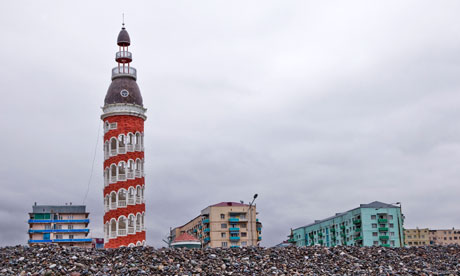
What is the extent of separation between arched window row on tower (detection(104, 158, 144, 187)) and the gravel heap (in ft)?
57.3

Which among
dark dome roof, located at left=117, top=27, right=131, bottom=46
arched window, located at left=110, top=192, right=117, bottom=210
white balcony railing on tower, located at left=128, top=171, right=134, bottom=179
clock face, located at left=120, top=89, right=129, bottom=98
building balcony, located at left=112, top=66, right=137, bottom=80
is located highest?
dark dome roof, located at left=117, top=27, right=131, bottom=46

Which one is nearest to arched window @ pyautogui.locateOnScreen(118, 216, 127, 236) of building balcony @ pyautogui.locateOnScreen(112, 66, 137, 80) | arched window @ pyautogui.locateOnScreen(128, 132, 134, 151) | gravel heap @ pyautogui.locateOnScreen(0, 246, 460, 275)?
arched window @ pyautogui.locateOnScreen(128, 132, 134, 151)

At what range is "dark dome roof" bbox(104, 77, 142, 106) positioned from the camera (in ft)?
182

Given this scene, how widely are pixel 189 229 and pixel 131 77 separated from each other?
8397 centimetres

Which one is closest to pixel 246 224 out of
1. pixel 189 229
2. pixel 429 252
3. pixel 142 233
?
pixel 189 229

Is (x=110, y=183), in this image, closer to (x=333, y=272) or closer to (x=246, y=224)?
(x=333, y=272)

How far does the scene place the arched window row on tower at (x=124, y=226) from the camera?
174 feet

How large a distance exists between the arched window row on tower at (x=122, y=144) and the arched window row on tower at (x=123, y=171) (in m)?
1.08

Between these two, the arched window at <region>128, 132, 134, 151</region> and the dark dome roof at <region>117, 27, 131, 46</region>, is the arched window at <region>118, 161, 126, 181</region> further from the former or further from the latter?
the dark dome roof at <region>117, 27, 131, 46</region>

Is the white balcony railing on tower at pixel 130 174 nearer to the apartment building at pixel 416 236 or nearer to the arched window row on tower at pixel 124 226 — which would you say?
the arched window row on tower at pixel 124 226

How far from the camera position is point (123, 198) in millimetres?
54094

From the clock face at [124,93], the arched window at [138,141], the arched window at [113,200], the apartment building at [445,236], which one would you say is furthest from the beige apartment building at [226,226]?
the apartment building at [445,236]

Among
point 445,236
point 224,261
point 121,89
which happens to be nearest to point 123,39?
point 121,89

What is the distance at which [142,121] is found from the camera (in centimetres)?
5609
